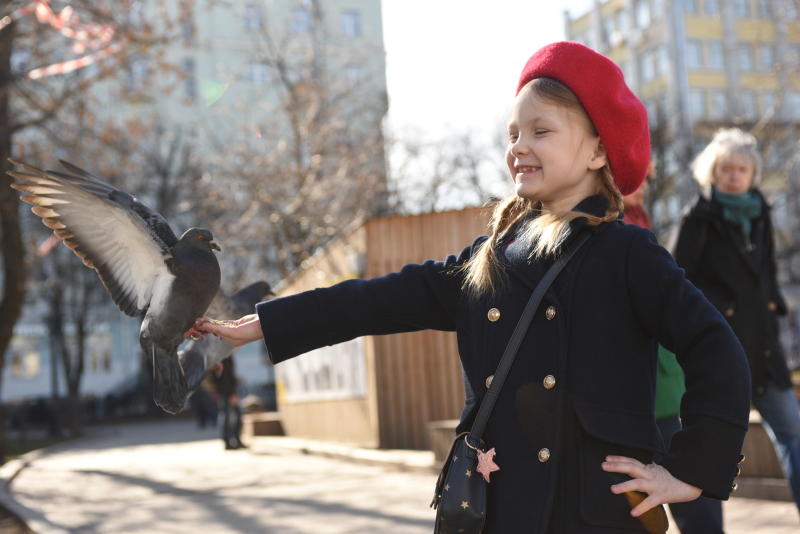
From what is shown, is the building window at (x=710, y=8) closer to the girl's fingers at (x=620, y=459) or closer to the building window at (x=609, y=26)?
the building window at (x=609, y=26)

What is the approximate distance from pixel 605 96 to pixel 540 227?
334 millimetres

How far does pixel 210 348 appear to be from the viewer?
95.4 inches

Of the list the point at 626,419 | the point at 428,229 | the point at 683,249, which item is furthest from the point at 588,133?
the point at 428,229

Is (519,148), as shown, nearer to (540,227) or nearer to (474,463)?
(540,227)

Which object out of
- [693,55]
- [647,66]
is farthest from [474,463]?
[693,55]

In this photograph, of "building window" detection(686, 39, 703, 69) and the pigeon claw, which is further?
"building window" detection(686, 39, 703, 69)

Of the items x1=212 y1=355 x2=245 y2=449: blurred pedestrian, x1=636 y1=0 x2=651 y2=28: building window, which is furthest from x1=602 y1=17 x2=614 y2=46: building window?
x1=212 y1=355 x2=245 y2=449: blurred pedestrian

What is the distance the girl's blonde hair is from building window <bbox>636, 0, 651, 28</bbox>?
47990 mm

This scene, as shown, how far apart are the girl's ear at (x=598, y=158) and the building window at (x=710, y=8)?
→ 49786 mm

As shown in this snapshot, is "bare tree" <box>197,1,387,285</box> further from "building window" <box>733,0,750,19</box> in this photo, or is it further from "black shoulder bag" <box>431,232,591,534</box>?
"building window" <box>733,0,750,19</box>

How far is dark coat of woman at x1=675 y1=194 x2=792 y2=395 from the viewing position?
197 inches

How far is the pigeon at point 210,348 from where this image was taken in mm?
2342

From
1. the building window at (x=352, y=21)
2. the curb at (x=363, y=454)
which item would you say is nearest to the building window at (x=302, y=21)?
the building window at (x=352, y=21)

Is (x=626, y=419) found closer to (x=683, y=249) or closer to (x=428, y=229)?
(x=683, y=249)
